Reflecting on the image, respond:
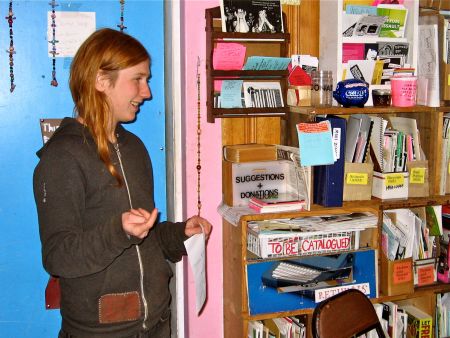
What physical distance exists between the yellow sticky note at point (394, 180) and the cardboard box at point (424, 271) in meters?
0.39

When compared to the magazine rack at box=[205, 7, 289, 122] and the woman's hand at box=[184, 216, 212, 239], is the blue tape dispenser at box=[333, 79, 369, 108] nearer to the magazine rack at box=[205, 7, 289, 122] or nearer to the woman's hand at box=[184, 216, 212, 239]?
the magazine rack at box=[205, 7, 289, 122]

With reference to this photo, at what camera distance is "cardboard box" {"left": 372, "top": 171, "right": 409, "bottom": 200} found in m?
2.34

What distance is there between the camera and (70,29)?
2.13 meters

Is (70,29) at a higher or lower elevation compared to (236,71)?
higher

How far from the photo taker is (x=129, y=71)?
156 cm

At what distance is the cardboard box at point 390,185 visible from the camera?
2.34m

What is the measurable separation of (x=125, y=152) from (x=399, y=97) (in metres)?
1.33

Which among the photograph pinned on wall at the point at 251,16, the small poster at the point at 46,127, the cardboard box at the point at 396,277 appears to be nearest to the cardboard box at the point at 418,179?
the cardboard box at the point at 396,277

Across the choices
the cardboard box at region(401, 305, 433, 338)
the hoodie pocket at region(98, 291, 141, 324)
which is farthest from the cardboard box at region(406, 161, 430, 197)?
the hoodie pocket at region(98, 291, 141, 324)

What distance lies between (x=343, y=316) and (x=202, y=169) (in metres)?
1.02

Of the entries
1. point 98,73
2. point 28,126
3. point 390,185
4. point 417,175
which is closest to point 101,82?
point 98,73

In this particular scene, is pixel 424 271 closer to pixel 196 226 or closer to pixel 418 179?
pixel 418 179

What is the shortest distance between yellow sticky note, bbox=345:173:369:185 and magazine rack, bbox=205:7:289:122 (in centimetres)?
40

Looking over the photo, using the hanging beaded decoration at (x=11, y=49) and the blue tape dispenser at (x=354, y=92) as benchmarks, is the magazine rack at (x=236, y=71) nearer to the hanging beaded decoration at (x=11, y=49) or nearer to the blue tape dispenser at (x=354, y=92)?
the blue tape dispenser at (x=354, y=92)
